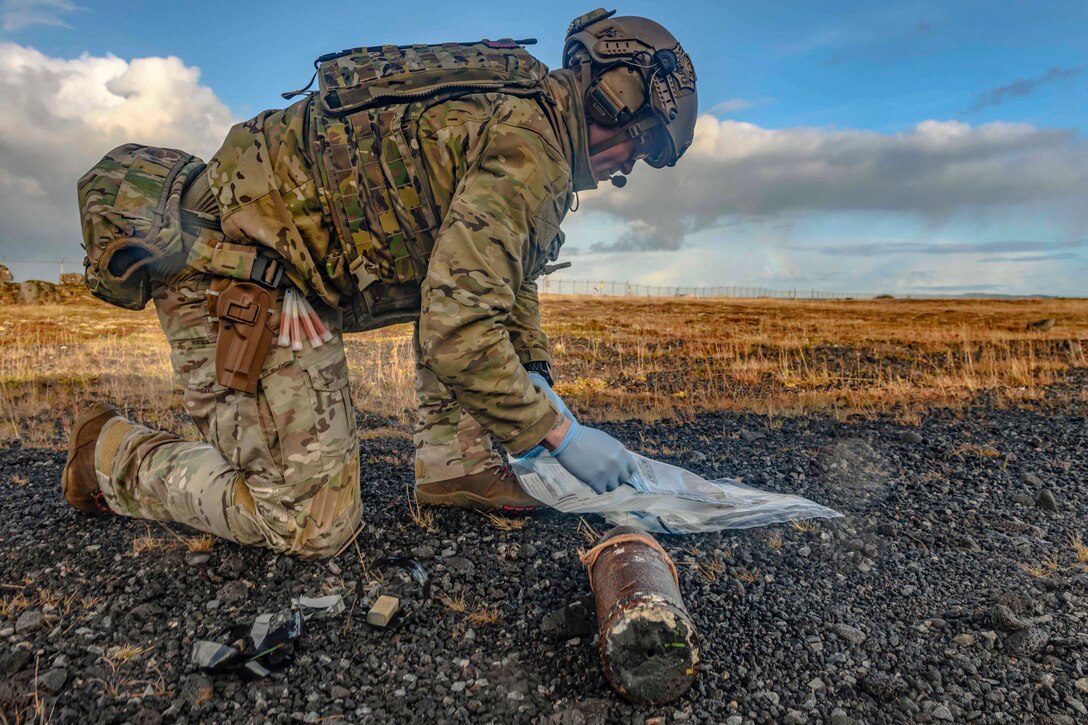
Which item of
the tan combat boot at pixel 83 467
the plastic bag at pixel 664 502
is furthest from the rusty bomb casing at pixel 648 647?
the tan combat boot at pixel 83 467

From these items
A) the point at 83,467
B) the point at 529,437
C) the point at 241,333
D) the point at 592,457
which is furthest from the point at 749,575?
the point at 83,467

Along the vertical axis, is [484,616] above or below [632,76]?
below

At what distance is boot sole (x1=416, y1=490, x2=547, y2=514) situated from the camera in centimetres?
409

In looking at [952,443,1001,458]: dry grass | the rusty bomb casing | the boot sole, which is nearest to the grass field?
[952,443,1001,458]: dry grass

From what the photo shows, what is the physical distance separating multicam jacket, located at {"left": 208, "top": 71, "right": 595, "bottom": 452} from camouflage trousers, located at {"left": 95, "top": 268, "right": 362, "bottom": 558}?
1.29 ft

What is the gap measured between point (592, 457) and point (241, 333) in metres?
1.71

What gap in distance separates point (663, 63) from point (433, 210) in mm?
1345

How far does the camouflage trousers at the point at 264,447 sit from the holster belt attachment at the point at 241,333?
117 mm

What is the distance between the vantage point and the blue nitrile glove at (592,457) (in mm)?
3258

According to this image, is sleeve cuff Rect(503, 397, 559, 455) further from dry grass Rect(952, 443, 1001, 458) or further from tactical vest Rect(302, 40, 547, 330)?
dry grass Rect(952, 443, 1001, 458)

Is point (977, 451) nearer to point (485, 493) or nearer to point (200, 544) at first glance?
point (485, 493)

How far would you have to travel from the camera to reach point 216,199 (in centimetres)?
334

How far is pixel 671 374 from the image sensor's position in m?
11.6

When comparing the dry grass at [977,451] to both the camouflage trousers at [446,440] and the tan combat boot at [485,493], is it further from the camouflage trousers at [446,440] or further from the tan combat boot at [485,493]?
the camouflage trousers at [446,440]
